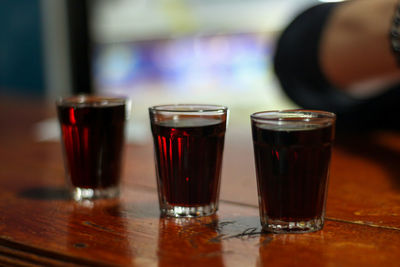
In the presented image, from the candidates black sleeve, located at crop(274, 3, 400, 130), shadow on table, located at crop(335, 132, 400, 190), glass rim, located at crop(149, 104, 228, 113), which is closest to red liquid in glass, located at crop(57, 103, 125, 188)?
glass rim, located at crop(149, 104, 228, 113)

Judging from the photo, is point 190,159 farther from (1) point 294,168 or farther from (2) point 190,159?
(1) point 294,168

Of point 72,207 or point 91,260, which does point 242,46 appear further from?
point 91,260

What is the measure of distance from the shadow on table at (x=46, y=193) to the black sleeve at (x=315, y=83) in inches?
29.1

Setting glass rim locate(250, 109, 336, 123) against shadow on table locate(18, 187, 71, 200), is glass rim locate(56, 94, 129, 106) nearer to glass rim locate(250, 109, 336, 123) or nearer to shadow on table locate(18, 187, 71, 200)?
shadow on table locate(18, 187, 71, 200)

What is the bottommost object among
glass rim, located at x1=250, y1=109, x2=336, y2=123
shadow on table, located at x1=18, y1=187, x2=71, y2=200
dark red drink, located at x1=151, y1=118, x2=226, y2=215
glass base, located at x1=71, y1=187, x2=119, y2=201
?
shadow on table, located at x1=18, y1=187, x2=71, y2=200

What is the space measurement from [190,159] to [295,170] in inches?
6.1

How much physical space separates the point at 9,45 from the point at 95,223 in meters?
4.36

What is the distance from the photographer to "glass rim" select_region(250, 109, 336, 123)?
64 centimetres

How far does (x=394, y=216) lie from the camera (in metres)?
0.70

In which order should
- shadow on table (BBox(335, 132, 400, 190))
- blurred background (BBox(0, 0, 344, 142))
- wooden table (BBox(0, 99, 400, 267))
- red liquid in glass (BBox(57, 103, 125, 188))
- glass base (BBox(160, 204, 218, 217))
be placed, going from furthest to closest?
blurred background (BBox(0, 0, 344, 142)), shadow on table (BBox(335, 132, 400, 190)), red liquid in glass (BBox(57, 103, 125, 188)), glass base (BBox(160, 204, 218, 217)), wooden table (BBox(0, 99, 400, 267))

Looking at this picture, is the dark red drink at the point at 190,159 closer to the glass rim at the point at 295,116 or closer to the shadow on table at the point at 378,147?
the glass rim at the point at 295,116

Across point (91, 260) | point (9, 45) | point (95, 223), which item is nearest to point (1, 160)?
point (95, 223)

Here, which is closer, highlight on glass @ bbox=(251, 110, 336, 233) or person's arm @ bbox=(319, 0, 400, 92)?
highlight on glass @ bbox=(251, 110, 336, 233)

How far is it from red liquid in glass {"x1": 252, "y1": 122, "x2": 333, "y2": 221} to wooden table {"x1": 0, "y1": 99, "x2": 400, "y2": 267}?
0.03 m
